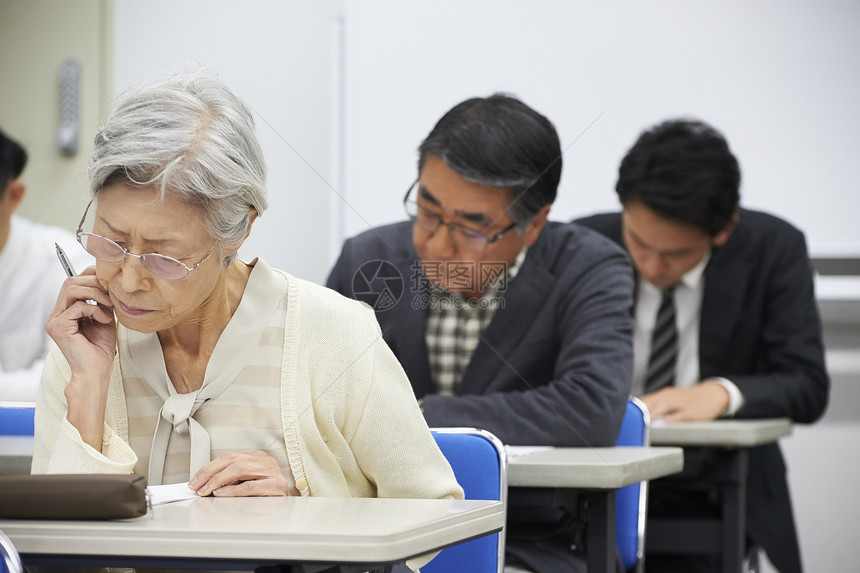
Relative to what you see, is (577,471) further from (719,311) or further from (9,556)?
(719,311)

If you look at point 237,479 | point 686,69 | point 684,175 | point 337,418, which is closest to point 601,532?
point 337,418

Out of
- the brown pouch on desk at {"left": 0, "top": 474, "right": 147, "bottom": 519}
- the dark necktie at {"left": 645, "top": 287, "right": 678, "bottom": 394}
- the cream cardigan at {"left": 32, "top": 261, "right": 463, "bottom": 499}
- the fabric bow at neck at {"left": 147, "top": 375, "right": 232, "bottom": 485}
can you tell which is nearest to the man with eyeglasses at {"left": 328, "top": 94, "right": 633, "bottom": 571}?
the cream cardigan at {"left": 32, "top": 261, "right": 463, "bottom": 499}

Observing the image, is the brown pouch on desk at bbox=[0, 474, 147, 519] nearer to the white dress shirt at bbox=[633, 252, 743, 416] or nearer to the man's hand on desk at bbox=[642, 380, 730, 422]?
the man's hand on desk at bbox=[642, 380, 730, 422]

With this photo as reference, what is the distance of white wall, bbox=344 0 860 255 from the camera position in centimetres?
307

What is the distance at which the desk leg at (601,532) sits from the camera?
60.6 inches

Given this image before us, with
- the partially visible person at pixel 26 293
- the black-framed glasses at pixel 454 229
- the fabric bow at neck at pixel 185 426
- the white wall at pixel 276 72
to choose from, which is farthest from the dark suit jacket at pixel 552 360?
the partially visible person at pixel 26 293

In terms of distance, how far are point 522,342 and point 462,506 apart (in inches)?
29.3

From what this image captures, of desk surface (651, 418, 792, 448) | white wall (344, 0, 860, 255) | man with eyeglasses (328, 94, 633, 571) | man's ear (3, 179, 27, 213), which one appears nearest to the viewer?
man with eyeglasses (328, 94, 633, 571)

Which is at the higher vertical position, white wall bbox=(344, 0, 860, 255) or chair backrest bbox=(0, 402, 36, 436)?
white wall bbox=(344, 0, 860, 255)

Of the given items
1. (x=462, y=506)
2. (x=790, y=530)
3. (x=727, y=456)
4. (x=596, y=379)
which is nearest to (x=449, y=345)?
(x=596, y=379)

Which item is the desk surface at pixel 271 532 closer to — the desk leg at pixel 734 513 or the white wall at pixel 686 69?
the desk leg at pixel 734 513

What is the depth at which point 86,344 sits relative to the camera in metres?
1.17

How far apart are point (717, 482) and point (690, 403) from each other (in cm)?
31

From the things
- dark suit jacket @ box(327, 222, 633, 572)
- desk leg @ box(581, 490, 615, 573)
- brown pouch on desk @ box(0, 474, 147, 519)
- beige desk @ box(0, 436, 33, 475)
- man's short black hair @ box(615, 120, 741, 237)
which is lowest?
desk leg @ box(581, 490, 615, 573)
